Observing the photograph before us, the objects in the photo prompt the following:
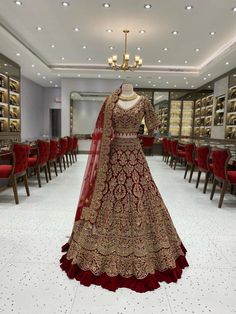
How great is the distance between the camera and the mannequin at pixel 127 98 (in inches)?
81.7

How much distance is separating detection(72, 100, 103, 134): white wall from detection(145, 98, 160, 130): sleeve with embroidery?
9.67 meters

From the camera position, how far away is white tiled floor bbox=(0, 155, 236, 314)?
170 centimetres

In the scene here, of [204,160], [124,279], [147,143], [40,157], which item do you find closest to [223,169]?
[204,160]

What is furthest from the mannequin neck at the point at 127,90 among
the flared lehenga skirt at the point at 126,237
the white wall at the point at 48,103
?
the white wall at the point at 48,103

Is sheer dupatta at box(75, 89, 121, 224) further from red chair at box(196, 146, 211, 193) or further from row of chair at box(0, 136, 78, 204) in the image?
red chair at box(196, 146, 211, 193)

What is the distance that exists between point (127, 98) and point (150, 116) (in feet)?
0.81

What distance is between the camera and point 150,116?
7.14 feet

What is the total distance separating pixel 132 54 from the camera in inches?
310

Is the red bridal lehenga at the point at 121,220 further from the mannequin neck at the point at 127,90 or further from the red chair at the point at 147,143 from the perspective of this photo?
the red chair at the point at 147,143

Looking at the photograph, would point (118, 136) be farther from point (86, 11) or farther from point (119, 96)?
point (86, 11)

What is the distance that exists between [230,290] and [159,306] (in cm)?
58

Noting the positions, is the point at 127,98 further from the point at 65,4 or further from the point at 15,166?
the point at 65,4

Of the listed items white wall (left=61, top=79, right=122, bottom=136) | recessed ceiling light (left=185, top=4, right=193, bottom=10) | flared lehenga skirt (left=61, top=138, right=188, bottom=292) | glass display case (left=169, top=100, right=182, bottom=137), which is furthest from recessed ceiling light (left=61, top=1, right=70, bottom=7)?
glass display case (left=169, top=100, right=182, bottom=137)

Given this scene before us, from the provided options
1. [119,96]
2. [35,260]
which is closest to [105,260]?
[35,260]
